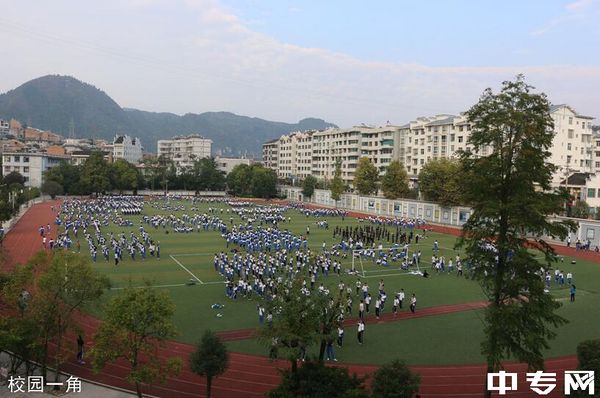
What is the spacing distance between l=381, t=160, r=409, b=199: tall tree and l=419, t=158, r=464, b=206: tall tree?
18.3 ft

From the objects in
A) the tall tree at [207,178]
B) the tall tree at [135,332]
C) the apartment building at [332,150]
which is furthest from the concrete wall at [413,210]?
the tall tree at [135,332]

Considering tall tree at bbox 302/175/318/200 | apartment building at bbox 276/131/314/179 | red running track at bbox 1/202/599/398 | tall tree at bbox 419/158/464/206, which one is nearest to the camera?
red running track at bbox 1/202/599/398

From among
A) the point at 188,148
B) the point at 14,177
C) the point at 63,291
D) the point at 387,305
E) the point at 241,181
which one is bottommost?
the point at 387,305

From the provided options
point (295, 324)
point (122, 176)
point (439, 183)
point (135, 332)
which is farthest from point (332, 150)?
point (135, 332)

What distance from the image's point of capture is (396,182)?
6594cm

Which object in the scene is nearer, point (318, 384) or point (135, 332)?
point (318, 384)

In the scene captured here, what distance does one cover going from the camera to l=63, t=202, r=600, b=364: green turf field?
1703 centimetres

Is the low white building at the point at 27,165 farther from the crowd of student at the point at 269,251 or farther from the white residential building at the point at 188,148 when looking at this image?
the white residential building at the point at 188,148

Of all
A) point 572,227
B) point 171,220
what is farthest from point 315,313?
point 171,220

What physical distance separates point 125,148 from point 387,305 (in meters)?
125

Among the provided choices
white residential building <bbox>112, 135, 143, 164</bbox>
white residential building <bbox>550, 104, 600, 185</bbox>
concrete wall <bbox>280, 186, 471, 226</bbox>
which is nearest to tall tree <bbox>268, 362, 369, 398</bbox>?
concrete wall <bbox>280, 186, 471, 226</bbox>

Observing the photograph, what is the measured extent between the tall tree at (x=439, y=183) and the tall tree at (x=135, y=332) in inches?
1792

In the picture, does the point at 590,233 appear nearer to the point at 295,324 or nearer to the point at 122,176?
the point at 295,324

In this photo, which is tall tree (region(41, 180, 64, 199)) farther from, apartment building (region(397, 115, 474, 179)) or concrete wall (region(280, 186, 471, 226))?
apartment building (region(397, 115, 474, 179))
